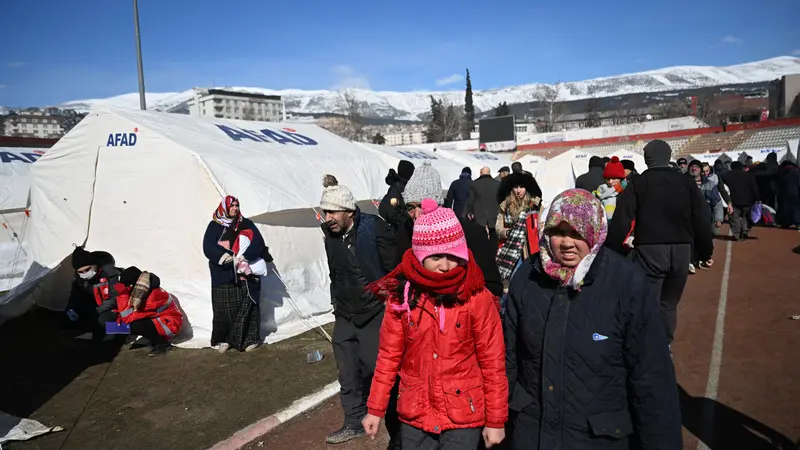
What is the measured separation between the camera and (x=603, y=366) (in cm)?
208

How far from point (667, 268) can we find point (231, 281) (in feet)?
15.3

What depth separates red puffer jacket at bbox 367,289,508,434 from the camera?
2418 mm

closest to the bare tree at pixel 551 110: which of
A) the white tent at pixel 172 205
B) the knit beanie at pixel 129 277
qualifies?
the white tent at pixel 172 205

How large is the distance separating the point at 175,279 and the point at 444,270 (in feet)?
17.9

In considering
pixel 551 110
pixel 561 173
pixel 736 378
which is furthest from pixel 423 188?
pixel 551 110

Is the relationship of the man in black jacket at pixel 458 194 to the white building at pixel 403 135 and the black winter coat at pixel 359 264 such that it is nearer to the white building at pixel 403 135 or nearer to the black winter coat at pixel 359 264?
the black winter coat at pixel 359 264

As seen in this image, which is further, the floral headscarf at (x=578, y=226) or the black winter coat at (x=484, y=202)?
the black winter coat at (x=484, y=202)

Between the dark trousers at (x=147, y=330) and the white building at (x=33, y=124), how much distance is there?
292 ft

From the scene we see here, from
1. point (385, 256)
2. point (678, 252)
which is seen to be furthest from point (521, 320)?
point (678, 252)

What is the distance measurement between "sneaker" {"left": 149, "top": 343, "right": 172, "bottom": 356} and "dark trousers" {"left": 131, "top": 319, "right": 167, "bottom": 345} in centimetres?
5

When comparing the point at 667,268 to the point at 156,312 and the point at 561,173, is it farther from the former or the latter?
the point at 561,173

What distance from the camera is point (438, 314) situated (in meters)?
2.45

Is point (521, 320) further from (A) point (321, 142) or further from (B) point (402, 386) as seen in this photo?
(A) point (321, 142)

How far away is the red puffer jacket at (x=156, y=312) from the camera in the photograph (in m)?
5.96
